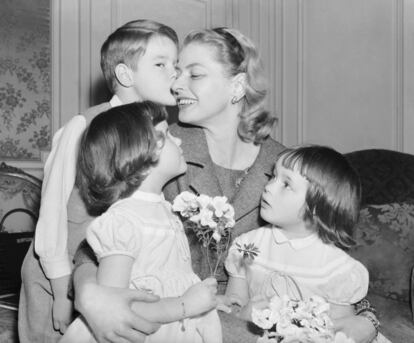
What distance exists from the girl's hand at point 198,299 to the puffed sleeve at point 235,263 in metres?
0.43

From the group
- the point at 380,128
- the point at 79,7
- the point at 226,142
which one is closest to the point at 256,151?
the point at 226,142

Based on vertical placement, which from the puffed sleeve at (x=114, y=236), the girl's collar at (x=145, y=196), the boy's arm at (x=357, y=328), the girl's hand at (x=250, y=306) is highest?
the girl's collar at (x=145, y=196)

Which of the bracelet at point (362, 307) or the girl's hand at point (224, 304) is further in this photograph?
the bracelet at point (362, 307)

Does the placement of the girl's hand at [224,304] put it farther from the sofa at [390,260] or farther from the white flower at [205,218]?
the sofa at [390,260]

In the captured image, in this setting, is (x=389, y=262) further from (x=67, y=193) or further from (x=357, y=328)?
(x=67, y=193)

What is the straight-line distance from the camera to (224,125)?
2.49 meters

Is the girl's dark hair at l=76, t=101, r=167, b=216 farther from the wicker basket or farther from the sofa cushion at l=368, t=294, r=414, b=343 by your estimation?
the wicker basket

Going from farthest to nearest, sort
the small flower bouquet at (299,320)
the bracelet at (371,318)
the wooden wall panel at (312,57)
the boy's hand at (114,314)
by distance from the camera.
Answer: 1. the wooden wall panel at (312,57)
2. the bracelet at (371,318)
3. the boy's hand at (114,314)
4. the small flower bouquet at (299,320)

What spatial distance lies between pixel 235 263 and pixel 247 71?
35.1 inches

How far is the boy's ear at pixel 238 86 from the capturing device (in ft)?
8.09

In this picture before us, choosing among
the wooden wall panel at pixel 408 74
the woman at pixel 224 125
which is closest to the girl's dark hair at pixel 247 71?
the woman at pixel 224 125

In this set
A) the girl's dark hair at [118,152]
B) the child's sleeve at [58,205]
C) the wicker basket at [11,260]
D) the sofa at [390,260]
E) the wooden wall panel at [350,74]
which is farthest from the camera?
the wooden wall panel at [350,74]

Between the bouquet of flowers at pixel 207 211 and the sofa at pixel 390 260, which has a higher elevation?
the bouquet of flowers at pixel 207 211

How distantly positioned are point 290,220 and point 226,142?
23.3 inches
